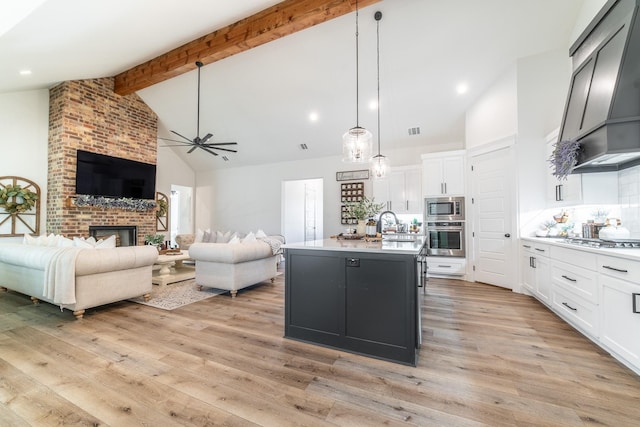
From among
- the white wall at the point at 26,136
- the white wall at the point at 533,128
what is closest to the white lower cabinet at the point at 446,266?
the white wall at the point at 533,128

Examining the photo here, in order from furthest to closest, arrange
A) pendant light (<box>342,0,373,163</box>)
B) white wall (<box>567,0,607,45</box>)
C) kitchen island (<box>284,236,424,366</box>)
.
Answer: white wall (<box>567,0,607,45</box>) < pendant light (<box>342,0,373,163</box>) < kitchen island (<box>284,236,424,366</box>)

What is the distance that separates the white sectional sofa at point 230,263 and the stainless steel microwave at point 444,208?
10.7ft

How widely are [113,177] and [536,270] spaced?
8.28m

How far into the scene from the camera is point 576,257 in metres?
2.72

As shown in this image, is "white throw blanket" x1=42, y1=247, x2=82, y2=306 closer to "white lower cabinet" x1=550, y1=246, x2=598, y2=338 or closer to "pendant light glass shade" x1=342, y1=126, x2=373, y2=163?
"pendant light glass shade" x1=342, y1=126, x2=373, y2=163

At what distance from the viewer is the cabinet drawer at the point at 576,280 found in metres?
2.44

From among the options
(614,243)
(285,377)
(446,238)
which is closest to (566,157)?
(614,243)

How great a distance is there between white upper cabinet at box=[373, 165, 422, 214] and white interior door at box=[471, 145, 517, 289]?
3.87ft

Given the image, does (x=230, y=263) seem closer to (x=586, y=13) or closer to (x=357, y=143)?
(x=357, y=143)

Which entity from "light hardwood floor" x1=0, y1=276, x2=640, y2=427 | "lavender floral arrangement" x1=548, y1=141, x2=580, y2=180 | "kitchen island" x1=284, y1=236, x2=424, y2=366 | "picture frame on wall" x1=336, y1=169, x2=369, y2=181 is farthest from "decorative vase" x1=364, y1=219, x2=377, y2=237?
"picture frame on wall" x1=336, y1=169, x2=369, y2=181

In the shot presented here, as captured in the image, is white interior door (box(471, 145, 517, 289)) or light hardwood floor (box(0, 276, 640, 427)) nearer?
light hardwood floor (box(0, 276, 640, 427))

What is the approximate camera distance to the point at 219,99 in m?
6.02

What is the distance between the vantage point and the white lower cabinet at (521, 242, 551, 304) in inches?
134

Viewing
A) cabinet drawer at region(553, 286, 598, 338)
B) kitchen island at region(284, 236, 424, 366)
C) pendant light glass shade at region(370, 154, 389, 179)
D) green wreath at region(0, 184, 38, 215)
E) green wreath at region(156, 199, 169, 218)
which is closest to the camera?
kitchen island at region(284, 236, 424, 366)
